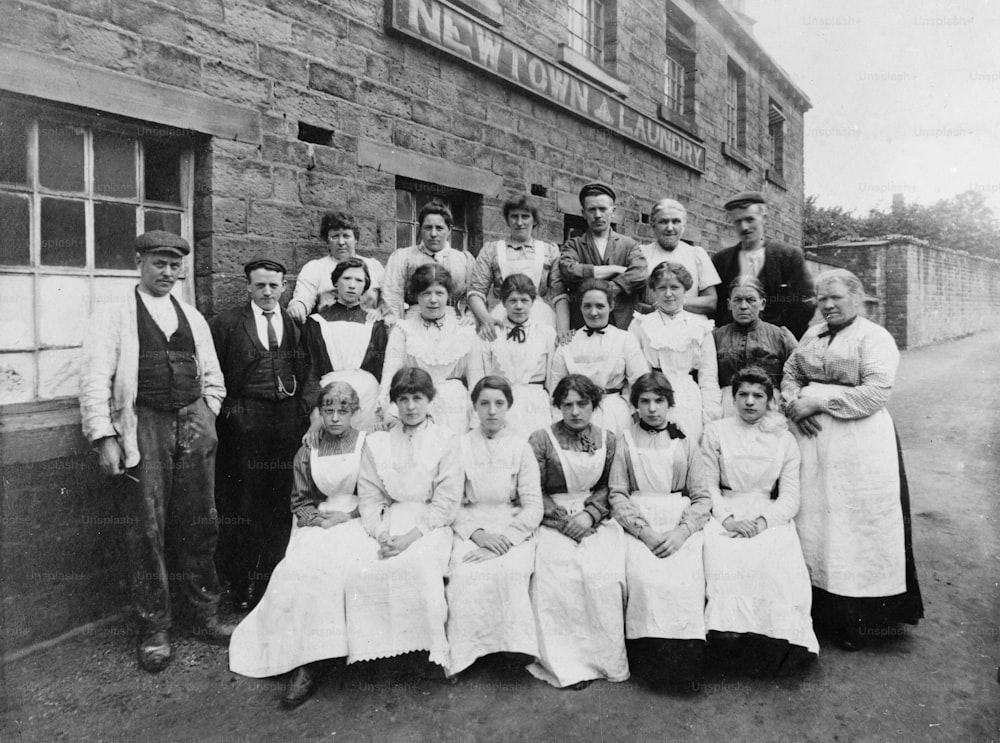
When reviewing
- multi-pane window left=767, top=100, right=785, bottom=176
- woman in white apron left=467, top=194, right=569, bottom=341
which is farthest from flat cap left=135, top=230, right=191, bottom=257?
multi-pane window left=767, top=100, right=785, bottom=176

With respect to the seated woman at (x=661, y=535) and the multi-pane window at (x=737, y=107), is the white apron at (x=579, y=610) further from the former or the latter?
the multi-pane window at (x=737, y=107)

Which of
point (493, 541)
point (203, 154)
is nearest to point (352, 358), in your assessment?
point (493, 541)

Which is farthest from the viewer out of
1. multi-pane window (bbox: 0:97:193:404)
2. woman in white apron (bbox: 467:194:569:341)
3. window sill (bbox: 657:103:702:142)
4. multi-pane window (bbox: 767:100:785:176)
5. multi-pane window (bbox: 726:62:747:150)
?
multi-pane window (bbox: 767:100:785:176)

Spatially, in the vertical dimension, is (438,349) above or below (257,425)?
above

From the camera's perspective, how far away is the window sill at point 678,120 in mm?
8008

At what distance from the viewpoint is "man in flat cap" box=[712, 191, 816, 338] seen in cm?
417

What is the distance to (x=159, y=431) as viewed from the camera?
3152 mm

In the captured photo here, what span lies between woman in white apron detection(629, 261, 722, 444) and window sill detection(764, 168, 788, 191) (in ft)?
29.3

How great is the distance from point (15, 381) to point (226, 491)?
1.22 m

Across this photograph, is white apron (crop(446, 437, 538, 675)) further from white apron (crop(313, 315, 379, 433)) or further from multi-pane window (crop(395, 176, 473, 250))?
multi-pane window (crop(395, 176, 473, 250))

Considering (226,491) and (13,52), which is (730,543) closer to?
(226,491)

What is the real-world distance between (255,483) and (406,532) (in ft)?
3.63

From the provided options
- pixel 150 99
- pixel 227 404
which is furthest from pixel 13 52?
pixel 227 404

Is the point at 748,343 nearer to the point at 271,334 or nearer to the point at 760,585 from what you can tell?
the point at 760,585
